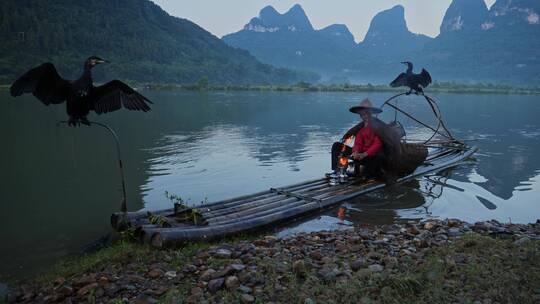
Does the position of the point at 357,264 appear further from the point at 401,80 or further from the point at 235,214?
the point at 401,80

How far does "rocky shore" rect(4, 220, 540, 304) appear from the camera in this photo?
146 inches

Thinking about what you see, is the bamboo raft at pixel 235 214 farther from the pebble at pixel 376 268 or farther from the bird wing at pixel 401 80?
the bird wing at pixel 401 80

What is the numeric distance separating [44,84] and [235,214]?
3080 mm

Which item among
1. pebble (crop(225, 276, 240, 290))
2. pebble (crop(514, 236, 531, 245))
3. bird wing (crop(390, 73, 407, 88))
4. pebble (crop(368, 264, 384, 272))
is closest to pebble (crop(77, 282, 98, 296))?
pebble (crop(225, 276, 240, 290))

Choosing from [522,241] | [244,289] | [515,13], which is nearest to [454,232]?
[522,241]

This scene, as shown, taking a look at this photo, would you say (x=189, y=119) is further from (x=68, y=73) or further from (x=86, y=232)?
(x=68, y=73)

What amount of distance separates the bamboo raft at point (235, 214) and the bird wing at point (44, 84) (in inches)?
69.7

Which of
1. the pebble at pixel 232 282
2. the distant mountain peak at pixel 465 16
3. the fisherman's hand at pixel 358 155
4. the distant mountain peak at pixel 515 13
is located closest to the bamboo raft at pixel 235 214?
the fisherman's hand at pixel 358 155

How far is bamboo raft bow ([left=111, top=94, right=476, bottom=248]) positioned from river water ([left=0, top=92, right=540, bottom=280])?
0.31 metres

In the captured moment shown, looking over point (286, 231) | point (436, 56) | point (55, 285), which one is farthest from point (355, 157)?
point (436, 56)

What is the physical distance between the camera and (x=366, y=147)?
8469mm

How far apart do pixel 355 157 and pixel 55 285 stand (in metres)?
5.77

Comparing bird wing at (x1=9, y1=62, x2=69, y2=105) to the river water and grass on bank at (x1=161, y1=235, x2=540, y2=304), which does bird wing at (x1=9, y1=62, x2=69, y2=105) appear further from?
grass on bank at (x1=161, y1=235, x2=540, y2=304)

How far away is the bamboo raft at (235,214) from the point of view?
5.32 m
